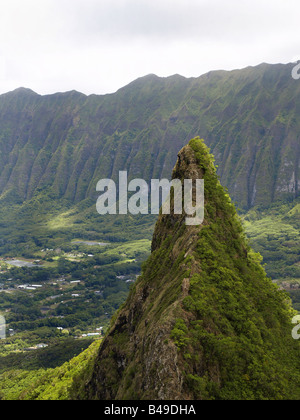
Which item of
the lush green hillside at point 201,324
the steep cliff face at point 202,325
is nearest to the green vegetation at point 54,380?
the lush green hillside at point 201,324

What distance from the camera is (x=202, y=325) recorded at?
24.9 meters

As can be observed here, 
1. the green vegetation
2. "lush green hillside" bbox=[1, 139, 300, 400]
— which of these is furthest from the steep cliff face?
the green vegetation

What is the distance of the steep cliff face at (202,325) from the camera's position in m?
23.1

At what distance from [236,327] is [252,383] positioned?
11.8 ft

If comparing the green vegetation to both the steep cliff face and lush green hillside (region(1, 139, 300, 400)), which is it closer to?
lush green hillside (region(1, 139, 300, 400))

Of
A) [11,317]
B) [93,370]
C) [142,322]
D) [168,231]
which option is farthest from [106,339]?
[11,317]

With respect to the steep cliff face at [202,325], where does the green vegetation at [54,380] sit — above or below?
below

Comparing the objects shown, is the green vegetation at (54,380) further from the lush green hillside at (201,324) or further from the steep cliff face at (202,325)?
the steep cliff face at (202,325)

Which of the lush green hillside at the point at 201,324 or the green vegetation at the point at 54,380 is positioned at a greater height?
the lush green hillside at the point at 201,324

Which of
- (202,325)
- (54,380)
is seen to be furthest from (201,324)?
(54,380)

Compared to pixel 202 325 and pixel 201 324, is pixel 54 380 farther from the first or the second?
pixel 201 324

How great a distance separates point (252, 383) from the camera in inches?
933

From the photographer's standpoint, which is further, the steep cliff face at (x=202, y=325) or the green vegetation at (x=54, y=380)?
the green vegetation at (x=54, y=380)
